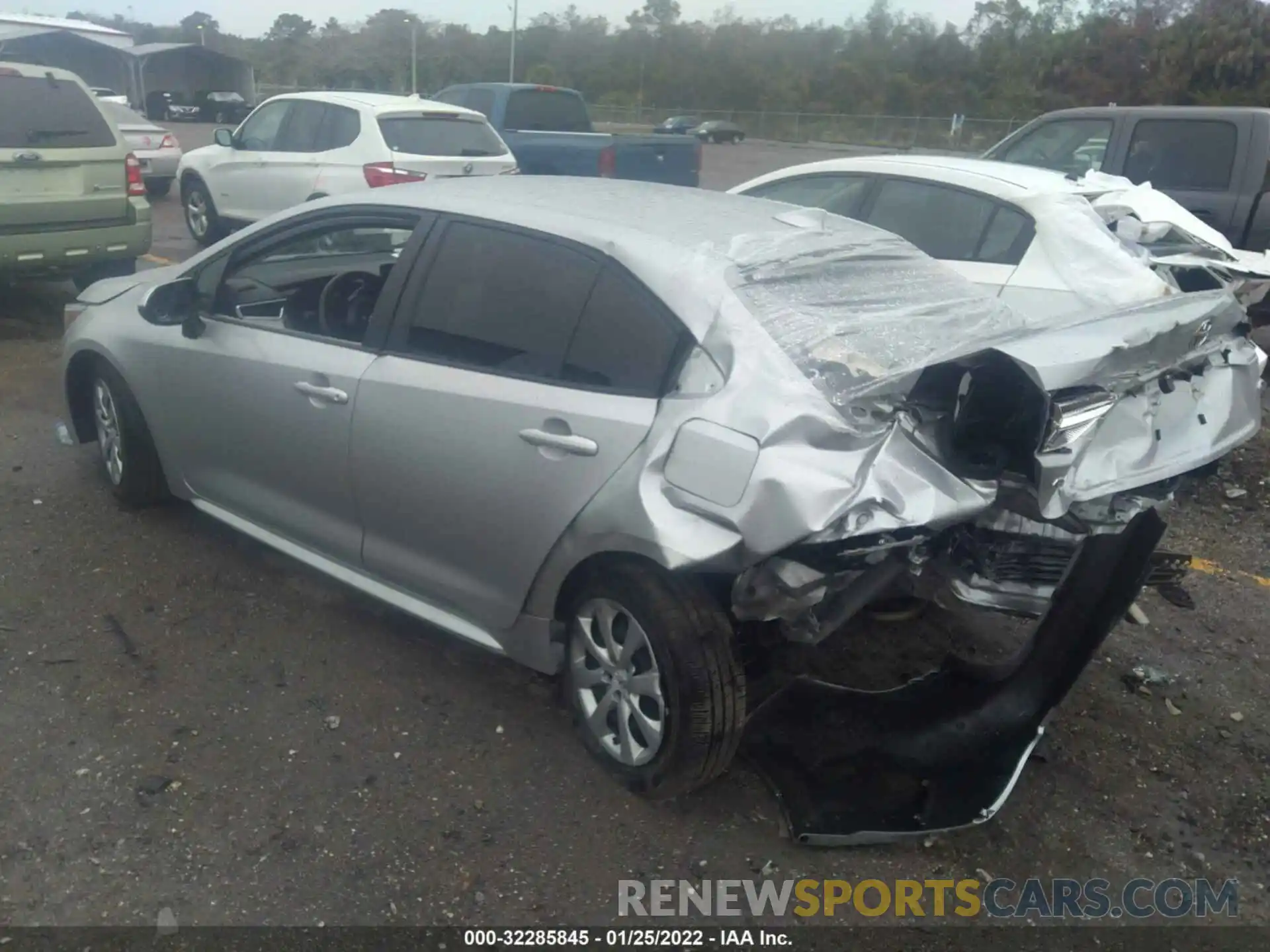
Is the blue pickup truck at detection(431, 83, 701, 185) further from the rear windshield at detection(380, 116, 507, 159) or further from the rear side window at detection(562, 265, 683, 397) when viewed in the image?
the rear side window at detection(562, 265, 683, 397)

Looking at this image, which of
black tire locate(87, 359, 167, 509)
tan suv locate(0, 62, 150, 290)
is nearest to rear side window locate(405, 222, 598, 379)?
black tire locate(87, 359, 167, 509)

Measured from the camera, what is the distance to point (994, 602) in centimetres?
304

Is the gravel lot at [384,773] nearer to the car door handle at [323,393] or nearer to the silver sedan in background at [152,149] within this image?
the car door handle at [323,393]

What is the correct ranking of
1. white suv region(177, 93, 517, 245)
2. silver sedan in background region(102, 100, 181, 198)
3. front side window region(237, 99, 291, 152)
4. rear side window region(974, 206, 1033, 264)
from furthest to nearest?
silver sedan in background region(102, 100, 181, 198), front side window region(237, 99, 291, 152), white suv region(177, 93, 517, 245), rear side window region(974, 206, 1033, 264)

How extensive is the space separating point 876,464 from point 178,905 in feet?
6.87

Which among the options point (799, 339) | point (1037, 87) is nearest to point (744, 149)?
point (1037, 87)

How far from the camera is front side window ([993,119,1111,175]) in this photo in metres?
8.58

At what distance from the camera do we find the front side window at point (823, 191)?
6.20 meters

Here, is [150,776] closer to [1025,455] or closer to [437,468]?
[437,468]

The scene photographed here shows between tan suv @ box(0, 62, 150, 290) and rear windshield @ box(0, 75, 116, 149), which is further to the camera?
rear windshield @ box(0, 75, 116, 149)

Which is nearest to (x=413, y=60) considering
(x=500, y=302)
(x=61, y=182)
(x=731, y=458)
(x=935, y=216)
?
(x=61, y=182)

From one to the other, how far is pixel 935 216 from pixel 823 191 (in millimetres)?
794

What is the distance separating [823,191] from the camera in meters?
6.38

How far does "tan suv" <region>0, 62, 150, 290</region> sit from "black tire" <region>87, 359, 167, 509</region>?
3324 millimetres
